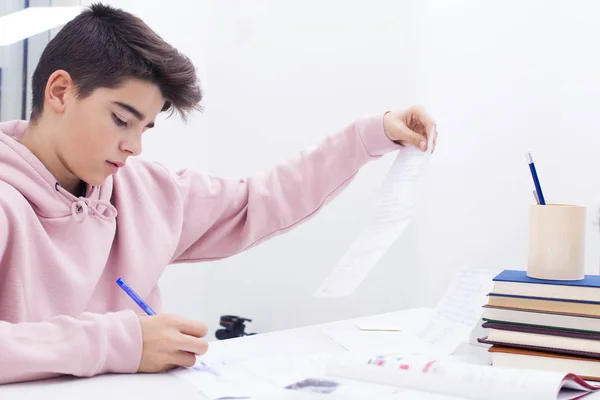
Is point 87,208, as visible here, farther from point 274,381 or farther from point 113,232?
point 274,381

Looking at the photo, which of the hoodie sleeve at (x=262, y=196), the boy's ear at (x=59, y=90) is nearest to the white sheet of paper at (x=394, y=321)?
the hoodie sleeve at (x=262, y=196)

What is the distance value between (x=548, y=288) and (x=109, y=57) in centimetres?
64

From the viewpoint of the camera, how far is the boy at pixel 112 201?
0.67 metres

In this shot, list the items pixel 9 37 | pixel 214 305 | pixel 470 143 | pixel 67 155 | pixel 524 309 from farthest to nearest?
1. pixel 214 305
2. pixel 9 37
3. pixel 470 143
4. pixel 67 155
5. pixel 524 309

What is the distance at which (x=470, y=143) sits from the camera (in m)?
1.40

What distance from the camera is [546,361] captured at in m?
0.71

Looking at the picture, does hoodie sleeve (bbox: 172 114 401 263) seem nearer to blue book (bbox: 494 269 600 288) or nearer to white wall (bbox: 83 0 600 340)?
blue book (bbox: 494 269 600 288)

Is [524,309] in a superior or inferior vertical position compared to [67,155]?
inferior

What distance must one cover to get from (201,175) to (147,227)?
17 cm

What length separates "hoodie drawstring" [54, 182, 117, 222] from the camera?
84 cm

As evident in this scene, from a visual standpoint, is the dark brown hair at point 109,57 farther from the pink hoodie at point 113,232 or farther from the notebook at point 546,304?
the notebook at point 546,304

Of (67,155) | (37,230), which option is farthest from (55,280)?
(67,155)

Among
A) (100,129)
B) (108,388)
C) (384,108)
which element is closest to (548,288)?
(108,388)

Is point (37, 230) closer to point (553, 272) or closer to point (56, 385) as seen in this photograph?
point (56, 385)
